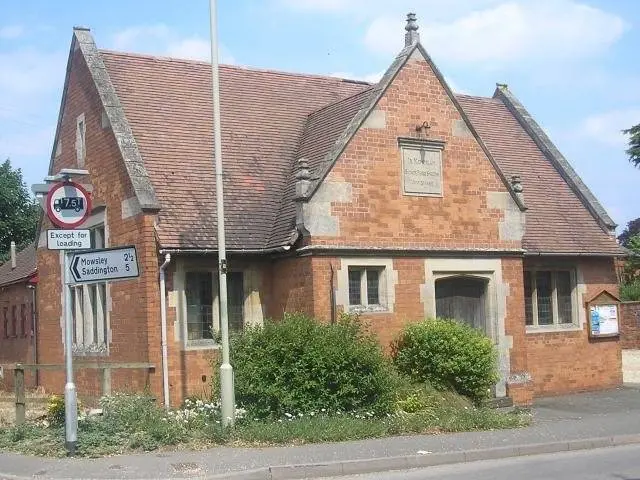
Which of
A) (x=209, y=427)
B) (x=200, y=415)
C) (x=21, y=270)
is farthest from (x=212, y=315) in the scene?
(x=21, y=270)

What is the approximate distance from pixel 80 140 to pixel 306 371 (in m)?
8.76

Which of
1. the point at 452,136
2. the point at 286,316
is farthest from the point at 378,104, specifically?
the point at 286,316

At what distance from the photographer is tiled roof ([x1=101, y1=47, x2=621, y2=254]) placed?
59.2ft

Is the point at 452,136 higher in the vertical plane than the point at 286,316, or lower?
higher

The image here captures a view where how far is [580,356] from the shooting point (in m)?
21.9

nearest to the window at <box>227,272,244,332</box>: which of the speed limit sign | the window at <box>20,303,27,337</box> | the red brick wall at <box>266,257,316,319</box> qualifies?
the red brick wall at <box>266,257,316,319</box>

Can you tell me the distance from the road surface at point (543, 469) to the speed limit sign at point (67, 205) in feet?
16.8

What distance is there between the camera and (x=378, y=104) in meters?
18.0

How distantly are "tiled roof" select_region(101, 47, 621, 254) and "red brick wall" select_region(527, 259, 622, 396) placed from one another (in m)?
0.79

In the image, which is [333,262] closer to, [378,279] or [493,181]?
[378,279]

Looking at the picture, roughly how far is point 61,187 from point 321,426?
17.3 ft

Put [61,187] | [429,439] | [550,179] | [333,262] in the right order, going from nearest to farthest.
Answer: [61,187]
[429,439]
[333,262]
[550,179]

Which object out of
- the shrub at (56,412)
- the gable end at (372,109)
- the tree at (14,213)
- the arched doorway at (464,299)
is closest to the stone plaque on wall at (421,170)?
the gable end at (372,109)

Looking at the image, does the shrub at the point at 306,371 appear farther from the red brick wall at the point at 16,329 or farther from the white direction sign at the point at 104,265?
the red brick wall at the point at 16,329
